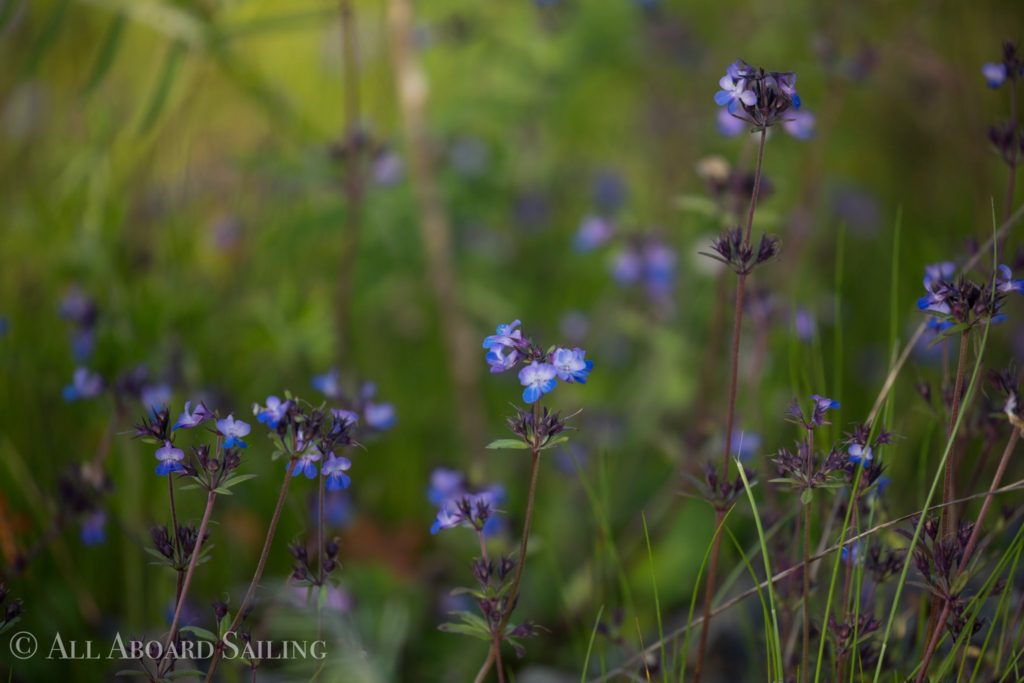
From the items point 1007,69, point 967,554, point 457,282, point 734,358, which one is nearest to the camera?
point 967,554

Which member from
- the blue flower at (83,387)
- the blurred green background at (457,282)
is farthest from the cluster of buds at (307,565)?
the blue flower at (83,387)

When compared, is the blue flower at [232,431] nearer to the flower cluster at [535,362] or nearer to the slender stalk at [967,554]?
the flower cluster at [535,362]

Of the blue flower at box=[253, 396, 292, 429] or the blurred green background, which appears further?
the blurred green background

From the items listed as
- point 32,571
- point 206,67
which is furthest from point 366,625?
point 206,67

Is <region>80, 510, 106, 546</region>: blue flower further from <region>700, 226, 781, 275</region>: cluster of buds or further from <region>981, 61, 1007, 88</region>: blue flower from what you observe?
<region>981, 61, 1007, 88</region>: blue flower

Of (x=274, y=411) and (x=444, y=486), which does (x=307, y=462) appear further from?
(x=444, y=486)

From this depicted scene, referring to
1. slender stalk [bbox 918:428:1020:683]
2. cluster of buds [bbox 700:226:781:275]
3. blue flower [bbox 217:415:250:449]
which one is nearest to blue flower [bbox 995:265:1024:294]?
slender stalk [bbox 918:428:1020:683]

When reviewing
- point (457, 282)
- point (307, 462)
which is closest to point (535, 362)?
point (307, 462)
